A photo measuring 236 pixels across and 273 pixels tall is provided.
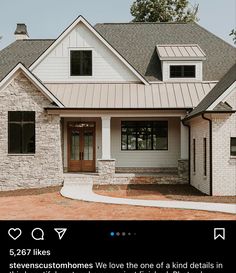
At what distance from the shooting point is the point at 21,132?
16.7 metres

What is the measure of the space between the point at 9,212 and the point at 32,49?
1463cm

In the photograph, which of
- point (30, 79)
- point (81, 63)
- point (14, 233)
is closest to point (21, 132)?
point (30, 79)

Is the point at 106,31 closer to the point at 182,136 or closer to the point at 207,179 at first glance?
the point at 182,136

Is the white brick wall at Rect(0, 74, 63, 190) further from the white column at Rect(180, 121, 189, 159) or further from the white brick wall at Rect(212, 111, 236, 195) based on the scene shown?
the white brick wall at Rect(212, 111, 236, 195)

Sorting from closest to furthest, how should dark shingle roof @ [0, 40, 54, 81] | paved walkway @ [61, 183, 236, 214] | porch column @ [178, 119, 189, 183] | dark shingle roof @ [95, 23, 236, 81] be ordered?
paved walkway @ [61, 183, 236, 214] < porch column @ [178, 119, 189, 183] < dark shingle roof @ [95, 23, 236, 81] < dark shingle roof @ [0, 40, 54, 81]

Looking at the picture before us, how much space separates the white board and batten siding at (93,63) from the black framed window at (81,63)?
0.57 ft

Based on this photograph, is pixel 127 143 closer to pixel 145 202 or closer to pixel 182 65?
pixel 182 65

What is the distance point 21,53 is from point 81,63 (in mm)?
5510

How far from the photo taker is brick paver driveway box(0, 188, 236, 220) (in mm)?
9367

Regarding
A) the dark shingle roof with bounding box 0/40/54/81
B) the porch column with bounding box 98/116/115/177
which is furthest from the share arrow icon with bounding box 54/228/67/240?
the dark shingle roof with bounding box 0/40/54/81

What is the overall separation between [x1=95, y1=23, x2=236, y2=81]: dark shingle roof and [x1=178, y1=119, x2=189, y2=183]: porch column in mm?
3985

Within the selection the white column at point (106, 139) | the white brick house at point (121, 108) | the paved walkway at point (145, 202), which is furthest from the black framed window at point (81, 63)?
the paved walkway at point (145, 202)

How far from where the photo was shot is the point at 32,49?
22.7 meters

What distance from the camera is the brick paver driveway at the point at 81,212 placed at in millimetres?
9367
